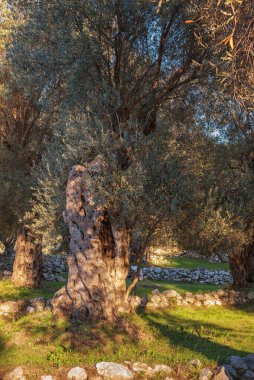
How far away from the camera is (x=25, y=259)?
22.4m

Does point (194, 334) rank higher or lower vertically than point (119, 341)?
lower

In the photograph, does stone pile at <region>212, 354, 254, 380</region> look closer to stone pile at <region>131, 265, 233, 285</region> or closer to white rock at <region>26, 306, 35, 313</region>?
white rock at <region>26, 306, 35, 313</region>

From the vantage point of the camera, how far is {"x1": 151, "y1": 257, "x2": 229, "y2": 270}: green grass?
133ft

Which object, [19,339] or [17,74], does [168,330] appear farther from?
[17,74]

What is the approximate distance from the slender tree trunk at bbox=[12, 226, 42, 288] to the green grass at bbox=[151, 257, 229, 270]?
19924 mm

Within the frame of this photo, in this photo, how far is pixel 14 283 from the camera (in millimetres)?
22422

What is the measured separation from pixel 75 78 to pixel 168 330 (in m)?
9.53

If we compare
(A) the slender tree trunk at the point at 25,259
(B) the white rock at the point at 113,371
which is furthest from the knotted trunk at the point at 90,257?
(A) the slender tree trunk at the point at 25,259

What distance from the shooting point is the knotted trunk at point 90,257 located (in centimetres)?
1359

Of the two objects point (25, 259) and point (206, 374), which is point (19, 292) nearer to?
point (25, 259)

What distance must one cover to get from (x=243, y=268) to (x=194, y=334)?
23.7 ft

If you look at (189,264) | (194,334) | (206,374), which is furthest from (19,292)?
(189,264)

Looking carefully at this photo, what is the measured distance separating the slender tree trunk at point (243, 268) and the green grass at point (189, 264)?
63.4 ft

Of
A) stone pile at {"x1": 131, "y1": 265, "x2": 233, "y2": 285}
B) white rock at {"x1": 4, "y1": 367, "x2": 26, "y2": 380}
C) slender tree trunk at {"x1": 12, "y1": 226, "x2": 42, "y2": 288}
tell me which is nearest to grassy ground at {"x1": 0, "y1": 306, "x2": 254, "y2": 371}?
white rock at {"x1": 4, "y1": 367, "x2": 26, "y2": 380}
